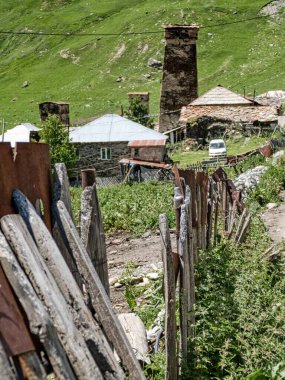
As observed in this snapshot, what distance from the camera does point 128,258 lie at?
Answer: 1138cm

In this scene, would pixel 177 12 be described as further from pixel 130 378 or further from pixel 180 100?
pixel 130 378

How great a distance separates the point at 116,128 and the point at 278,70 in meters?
25.8

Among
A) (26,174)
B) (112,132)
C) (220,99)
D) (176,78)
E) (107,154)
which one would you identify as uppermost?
(26,174)

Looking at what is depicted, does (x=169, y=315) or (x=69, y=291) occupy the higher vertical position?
(x=69, y=291)

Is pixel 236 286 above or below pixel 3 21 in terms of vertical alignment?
below

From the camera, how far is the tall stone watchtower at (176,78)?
4153 centimetres

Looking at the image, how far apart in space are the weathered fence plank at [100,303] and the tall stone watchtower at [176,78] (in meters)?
38.7

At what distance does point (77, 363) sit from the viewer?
232 cm

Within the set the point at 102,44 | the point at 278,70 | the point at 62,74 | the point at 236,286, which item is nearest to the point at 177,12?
the point at 102,44

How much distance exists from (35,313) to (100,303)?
765 millimetres

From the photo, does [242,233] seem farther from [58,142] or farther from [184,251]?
[58,142]

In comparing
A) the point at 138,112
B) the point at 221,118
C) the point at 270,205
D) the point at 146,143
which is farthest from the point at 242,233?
the point at 138,112

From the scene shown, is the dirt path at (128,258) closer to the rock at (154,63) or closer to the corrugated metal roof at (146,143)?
the corrugated metal roof at (146,143)

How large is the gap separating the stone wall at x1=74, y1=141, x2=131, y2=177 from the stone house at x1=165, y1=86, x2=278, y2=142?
4156mm
